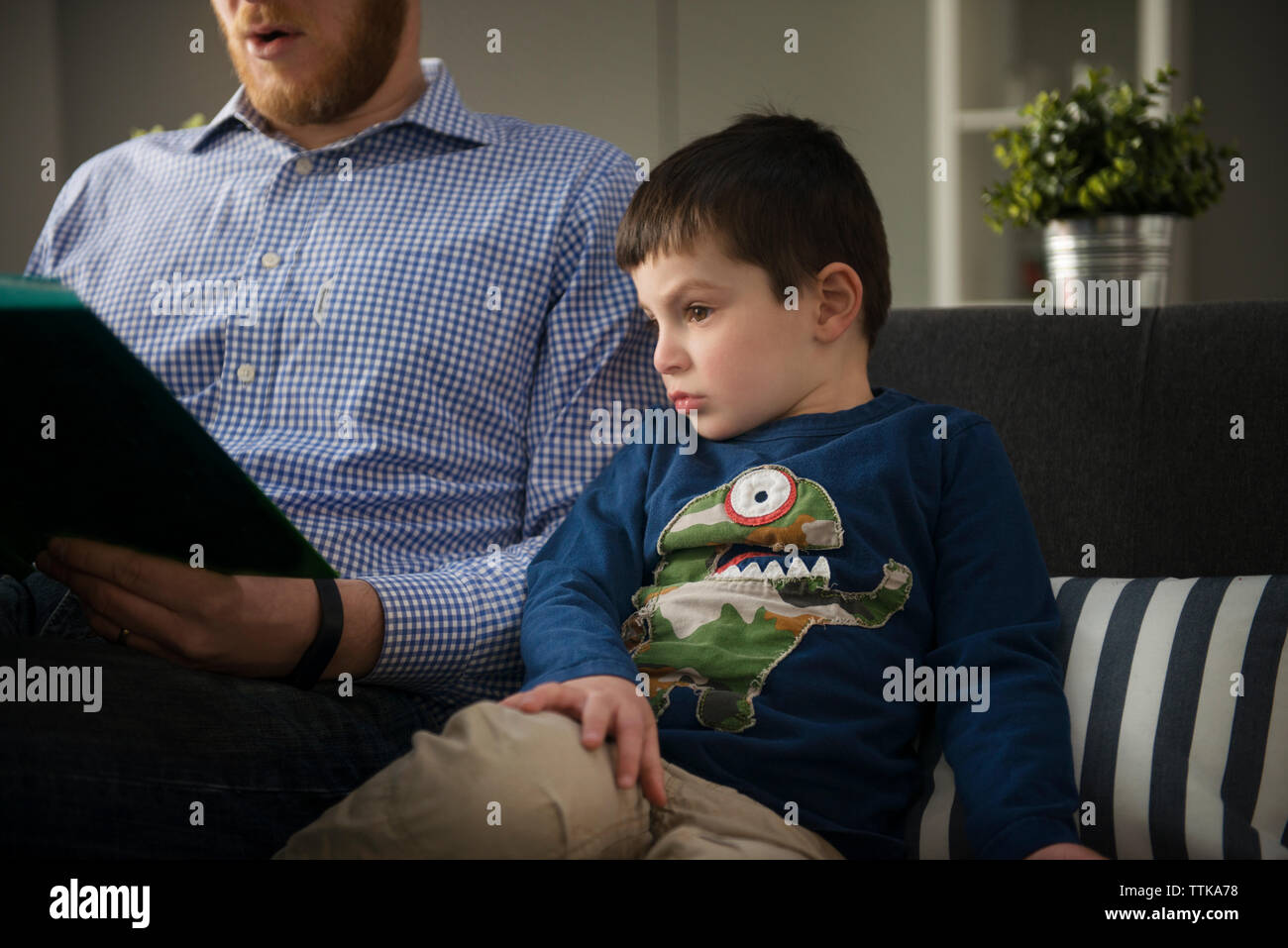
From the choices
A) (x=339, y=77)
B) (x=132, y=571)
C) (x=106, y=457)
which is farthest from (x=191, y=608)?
(x=339, y=77)

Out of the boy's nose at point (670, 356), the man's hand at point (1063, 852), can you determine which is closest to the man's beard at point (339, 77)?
the boy's nose at point (670, 356)

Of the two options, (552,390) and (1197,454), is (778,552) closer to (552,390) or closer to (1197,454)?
(552,390)

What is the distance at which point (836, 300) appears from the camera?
1.10 metres

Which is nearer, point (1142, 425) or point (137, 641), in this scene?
point (137, 641)

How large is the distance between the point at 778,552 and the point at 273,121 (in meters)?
0.85

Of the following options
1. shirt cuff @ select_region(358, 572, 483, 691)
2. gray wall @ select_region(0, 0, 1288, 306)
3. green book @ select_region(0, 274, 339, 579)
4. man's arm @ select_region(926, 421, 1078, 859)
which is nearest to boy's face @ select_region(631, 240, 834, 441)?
man's arm @ select_region(926, 421, 1078, 859)

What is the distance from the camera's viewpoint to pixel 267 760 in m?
0.94

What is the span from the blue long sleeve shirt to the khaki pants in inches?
3.4

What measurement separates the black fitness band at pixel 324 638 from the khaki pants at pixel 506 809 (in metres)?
0.24

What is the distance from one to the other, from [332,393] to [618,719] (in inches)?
22.3

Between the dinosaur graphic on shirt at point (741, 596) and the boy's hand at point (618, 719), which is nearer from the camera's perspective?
the boy's hand at point (618, 719)

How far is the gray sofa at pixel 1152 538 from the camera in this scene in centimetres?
95

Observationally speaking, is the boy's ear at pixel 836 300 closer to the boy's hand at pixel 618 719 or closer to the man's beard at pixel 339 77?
the boy's hand at pixel 618 719

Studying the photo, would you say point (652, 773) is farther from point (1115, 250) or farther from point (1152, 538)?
point (1115, 250)
